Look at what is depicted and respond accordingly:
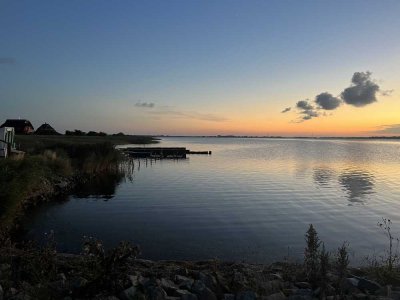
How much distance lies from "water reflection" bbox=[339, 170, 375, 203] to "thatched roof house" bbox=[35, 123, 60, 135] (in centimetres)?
8554

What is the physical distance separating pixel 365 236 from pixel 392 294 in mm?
10195

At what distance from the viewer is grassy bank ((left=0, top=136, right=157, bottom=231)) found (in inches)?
657

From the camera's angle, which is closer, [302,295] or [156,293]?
[156,293]

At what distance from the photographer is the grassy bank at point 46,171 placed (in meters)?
16.7

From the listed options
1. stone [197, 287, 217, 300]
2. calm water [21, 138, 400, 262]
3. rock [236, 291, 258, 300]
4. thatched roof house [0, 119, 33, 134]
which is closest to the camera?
rock [236, 291, 258, 300]

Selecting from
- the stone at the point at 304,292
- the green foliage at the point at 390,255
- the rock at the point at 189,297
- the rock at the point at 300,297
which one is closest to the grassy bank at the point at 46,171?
the rock at the point at 189,297

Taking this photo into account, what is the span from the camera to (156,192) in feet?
101

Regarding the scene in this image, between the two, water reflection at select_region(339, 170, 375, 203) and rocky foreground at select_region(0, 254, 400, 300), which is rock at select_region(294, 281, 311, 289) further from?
water reflection at select_region(339, 170, 375, 203)

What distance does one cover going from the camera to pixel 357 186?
35156 millimetres

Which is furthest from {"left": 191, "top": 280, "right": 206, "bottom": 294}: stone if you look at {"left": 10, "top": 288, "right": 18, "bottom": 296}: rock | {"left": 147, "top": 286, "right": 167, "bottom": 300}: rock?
{"left": 10, "top": 288, "right": 18, "bottom": 296}: rock

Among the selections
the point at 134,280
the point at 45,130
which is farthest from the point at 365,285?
the point at 45,130

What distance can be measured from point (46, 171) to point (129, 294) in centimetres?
2595

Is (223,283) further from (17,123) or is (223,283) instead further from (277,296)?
(17,123)

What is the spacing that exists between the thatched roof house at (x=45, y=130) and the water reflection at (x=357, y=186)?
85544 millimetres
